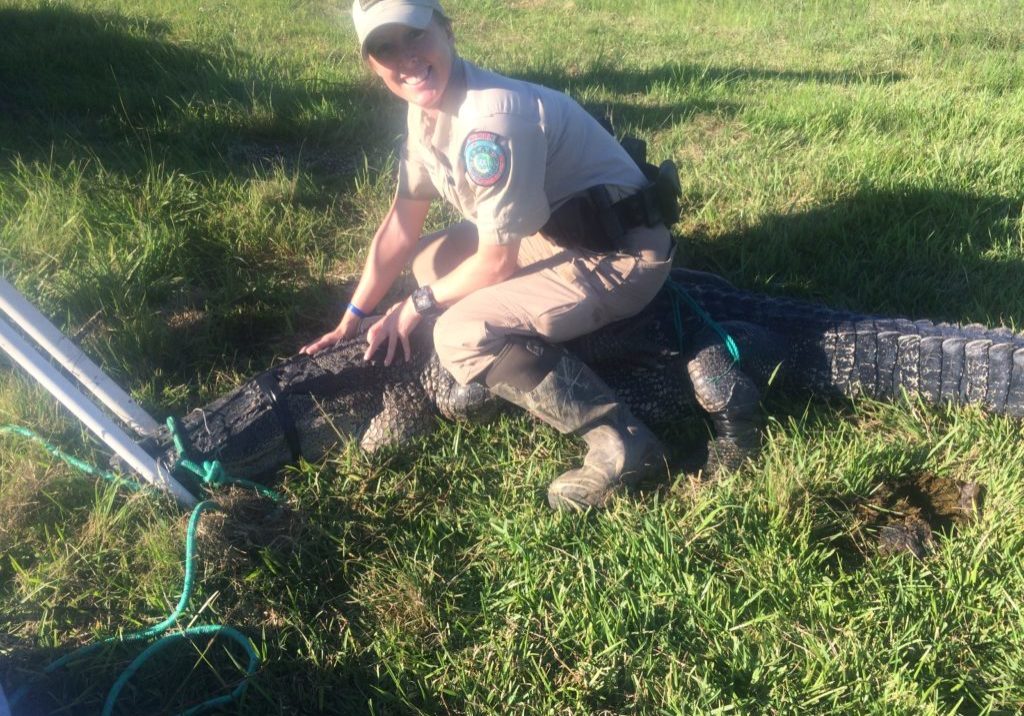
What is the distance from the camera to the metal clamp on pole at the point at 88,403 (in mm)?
2186

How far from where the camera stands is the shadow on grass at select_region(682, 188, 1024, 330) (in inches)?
138

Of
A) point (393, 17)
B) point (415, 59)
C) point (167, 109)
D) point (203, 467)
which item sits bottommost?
point (203, 467)

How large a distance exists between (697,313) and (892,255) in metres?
1.29

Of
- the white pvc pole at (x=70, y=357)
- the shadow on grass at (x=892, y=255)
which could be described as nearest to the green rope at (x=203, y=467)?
the white pvc pole at (x=70, y=357)

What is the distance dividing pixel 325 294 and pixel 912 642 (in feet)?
8.69

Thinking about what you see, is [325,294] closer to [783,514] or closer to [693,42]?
[783,514]

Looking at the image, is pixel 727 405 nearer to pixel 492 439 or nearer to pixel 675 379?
pixel 675 379

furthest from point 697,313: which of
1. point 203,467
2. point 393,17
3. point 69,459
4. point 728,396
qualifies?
point 69,459

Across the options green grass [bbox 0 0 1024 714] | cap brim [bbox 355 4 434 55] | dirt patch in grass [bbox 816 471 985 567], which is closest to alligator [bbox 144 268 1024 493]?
green grass [bbox 0 0 1024 714]

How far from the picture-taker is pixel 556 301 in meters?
2.69

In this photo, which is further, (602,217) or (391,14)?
(602,217)

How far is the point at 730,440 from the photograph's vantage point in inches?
109

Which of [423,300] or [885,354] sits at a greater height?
[423,300]

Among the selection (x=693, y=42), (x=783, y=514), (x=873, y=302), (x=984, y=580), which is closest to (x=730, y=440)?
(x=783, y=514)
